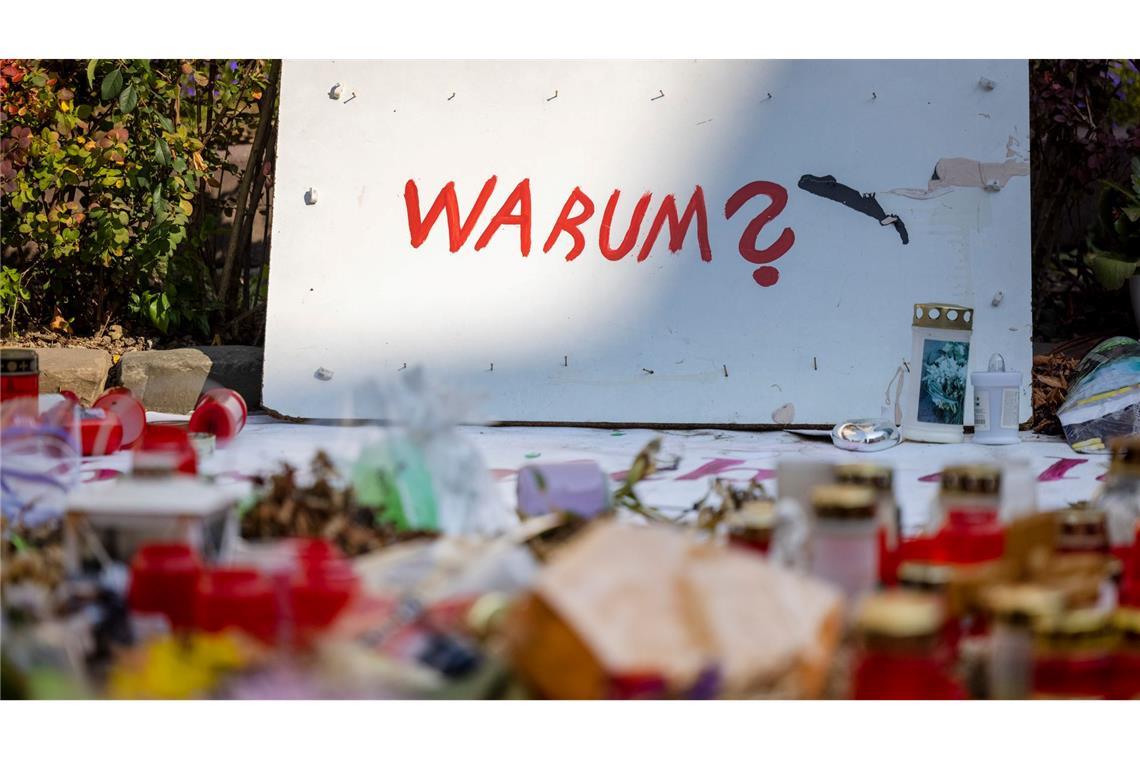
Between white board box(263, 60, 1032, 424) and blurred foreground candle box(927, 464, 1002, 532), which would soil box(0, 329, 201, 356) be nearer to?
white board box(263, 60, 1032, 424)

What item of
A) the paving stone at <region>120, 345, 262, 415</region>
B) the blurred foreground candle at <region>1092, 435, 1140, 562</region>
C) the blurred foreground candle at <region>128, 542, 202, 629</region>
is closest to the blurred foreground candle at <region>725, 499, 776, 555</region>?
the blurred foreground candle at <region>1092, 435, 1140, 562</region>

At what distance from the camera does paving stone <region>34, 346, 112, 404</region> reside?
3242 millimetres

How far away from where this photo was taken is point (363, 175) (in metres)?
3.20

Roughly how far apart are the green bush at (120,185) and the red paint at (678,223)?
128cm

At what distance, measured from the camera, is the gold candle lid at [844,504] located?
1.05 metres

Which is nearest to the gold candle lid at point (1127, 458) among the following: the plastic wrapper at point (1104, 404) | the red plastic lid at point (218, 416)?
the plastic wrapper at point (1104, 404)

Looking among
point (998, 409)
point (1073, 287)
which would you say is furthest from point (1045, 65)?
point (998, 409)

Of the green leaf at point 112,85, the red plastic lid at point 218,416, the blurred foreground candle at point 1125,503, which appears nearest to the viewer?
the blurred foreground candle at point 1125,503

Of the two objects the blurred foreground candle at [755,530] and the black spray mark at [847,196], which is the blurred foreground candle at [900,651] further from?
the black spray mark at [847,196]

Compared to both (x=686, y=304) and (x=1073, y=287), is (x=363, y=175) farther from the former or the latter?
(x=1073, y=287)

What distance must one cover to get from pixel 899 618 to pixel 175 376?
281cm

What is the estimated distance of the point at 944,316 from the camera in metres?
3.06

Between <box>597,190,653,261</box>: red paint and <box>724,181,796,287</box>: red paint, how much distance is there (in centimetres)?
28

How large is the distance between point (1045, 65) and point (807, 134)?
0.94 metres
